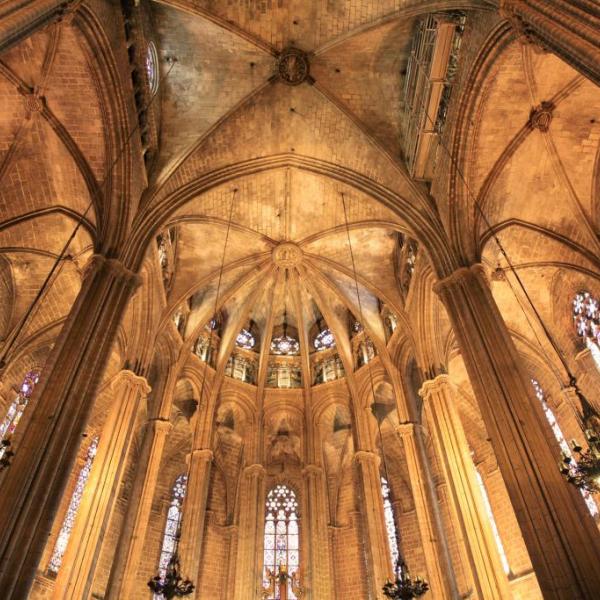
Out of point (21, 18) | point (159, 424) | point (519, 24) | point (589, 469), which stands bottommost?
point (589, 469)

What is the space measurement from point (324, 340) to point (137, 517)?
10600mm

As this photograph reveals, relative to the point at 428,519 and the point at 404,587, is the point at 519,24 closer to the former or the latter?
the point at 404,587

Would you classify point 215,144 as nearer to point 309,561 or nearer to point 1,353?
point 1,353

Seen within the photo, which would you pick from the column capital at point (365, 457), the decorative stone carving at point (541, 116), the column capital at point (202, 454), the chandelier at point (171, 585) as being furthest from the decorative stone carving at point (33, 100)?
the column capital at point (365, 457)

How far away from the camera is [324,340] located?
22.1 metres

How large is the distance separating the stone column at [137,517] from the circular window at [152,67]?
32.3 feet

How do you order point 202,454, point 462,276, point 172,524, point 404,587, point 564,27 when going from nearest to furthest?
point 564,27, point 404,587, point 462,276, point 202,454, point 172,524

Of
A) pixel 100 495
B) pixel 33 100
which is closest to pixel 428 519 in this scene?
pixel 100 495

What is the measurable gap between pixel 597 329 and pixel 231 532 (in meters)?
14.6

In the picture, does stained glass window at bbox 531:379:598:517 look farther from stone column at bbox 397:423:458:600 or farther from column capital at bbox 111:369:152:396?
column capital at bbox 111:369:152:396

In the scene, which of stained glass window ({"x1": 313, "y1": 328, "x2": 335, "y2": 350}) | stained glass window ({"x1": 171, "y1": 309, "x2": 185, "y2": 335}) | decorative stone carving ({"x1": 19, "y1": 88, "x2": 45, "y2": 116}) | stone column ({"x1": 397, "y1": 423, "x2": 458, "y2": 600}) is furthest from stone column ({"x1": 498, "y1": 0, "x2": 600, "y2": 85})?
stained glass window ({"x1": 313, "y1": 328, "x2": 335, "y2": 350})

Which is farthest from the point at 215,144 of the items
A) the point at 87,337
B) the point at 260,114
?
the point at 87,337

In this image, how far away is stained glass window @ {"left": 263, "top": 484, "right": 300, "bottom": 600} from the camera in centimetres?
1830

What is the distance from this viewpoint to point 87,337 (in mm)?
10266
